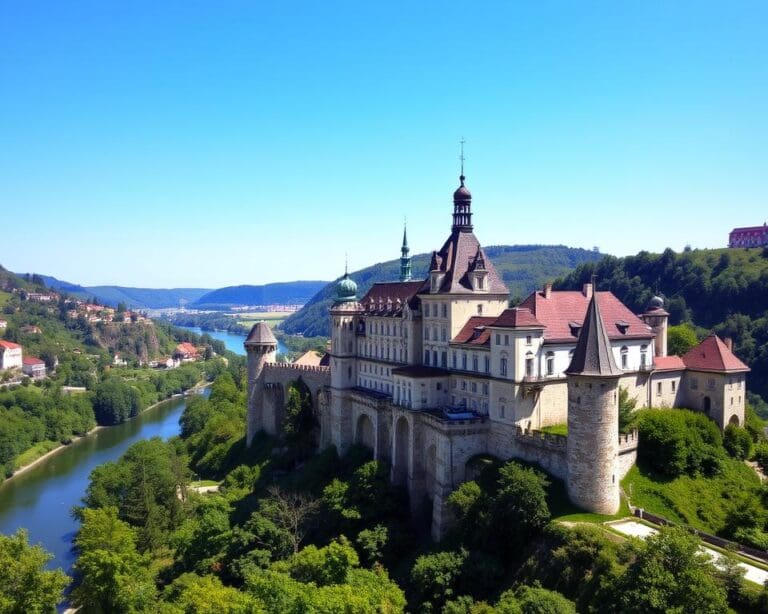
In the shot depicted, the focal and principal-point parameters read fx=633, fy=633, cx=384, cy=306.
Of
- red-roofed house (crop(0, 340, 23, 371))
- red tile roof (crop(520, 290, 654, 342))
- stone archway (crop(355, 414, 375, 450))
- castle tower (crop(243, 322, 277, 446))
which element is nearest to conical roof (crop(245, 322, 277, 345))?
castle tower (crop(243, 322, 277, 446))

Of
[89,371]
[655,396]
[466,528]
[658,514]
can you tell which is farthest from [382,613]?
[89,371]

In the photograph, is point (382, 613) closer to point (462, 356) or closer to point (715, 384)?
point (462, 356)

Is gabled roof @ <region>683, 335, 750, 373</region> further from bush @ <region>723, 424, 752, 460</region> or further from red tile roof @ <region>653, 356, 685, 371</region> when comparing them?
bush @ <region>723, 424, 752, 460</region>

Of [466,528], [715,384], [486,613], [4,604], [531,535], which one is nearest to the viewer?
[486,613]

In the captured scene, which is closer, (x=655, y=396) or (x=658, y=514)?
(x=658, y=514)

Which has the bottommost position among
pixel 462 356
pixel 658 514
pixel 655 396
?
pixel 658 514

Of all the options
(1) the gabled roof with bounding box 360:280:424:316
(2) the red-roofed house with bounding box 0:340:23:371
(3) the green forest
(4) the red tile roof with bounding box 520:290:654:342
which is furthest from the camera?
(2) the red-roofed house with bounding box 0:340:23:371
